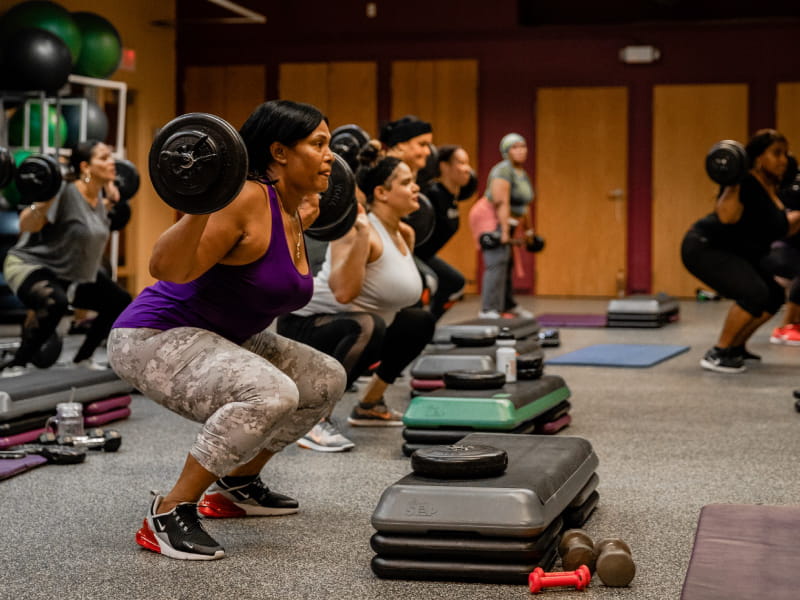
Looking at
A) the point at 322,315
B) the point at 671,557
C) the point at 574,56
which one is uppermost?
the point at 574,56

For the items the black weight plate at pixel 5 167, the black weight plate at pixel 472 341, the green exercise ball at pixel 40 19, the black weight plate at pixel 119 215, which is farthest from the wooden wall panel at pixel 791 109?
the black weight plate at pixel 5 167

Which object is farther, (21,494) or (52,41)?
(52,41)

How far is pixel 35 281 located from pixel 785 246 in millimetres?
4714

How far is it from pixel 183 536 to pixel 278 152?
0.95 m

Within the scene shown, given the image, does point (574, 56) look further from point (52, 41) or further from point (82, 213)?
point (82, 213)

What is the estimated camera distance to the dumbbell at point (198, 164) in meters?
2.37

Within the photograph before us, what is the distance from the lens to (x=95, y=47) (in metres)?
8.88

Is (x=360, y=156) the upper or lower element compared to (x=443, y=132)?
lower

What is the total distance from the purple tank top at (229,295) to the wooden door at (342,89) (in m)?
9.96

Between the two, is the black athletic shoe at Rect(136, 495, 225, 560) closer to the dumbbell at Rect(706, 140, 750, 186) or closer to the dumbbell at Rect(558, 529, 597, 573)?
the dumbbell at Rect(558, 529, 597, 573)

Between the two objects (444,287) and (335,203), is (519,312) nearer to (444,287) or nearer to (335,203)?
(444,287)

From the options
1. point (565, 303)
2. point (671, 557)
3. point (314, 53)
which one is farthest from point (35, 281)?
point (314, 53)

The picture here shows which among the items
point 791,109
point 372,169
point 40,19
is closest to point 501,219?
point 40,19

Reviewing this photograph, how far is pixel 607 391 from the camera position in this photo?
17.9 feet
